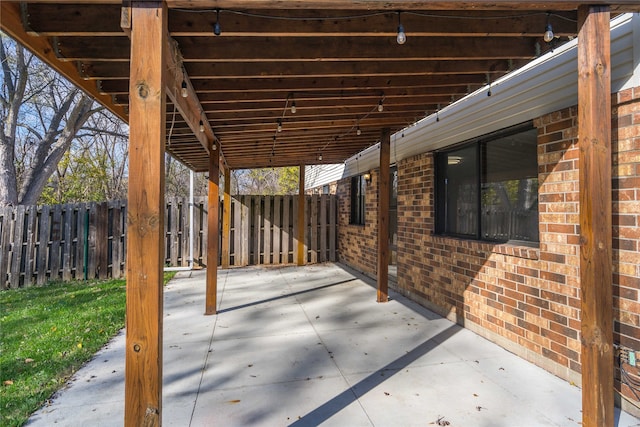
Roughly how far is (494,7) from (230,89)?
2.37 meters

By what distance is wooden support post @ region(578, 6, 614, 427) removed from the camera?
2.01 m

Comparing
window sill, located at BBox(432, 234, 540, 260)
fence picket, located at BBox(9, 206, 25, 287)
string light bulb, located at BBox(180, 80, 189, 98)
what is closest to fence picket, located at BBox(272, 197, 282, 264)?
fence picket, located at BBox(9, 206, 25, 287)

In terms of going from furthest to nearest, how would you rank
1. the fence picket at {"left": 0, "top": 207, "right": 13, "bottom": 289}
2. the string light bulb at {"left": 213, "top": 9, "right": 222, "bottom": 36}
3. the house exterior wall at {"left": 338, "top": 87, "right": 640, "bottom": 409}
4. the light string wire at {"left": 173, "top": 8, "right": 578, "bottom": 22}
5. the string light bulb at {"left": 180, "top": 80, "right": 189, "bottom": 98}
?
1. the fence picket at {"left": 0, "top": 207, "right": 13, "bottom": 289}
2. the string light bulb at {"left": 180, "top": 80, "right": 189, "bottom": 98}
3. the house exterior wall at {"left": 338, "top": 87, "right": 640, "bottom": 409}
4. the light string wire at {"left": 173, "top": 8, "right": 578, "bottom": 22}
5. the string light bulb at {"left": 213, "top": 9, "right": 222, "bottom": 36}

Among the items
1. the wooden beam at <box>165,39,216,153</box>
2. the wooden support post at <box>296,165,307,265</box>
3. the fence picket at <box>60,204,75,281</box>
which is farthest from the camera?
the wooden support post at <box>296,165,307,265</box>

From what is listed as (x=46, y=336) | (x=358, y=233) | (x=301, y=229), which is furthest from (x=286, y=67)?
(x=301, y=229)

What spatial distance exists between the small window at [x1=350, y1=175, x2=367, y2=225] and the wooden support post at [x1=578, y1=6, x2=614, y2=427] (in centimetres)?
664

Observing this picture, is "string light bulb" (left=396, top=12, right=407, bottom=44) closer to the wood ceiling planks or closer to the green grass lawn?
the wood ceiling planks

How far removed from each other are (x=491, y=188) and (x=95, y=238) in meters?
8.44

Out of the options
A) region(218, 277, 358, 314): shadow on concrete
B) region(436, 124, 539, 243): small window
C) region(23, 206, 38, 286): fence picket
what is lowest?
region(218, 277, 358, 314): shadow on concrete

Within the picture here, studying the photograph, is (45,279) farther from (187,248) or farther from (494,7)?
(494,7)

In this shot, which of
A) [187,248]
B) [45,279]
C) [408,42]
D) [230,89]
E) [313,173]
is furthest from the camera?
[313,173]

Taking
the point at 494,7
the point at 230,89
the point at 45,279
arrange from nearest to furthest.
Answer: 1. the point at 494,7
2. the point at 230,89
3. the point at 45,279

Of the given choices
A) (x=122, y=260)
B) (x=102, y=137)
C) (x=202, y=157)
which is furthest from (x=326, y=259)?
(x=102, y=137)

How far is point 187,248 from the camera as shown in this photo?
924 cm
